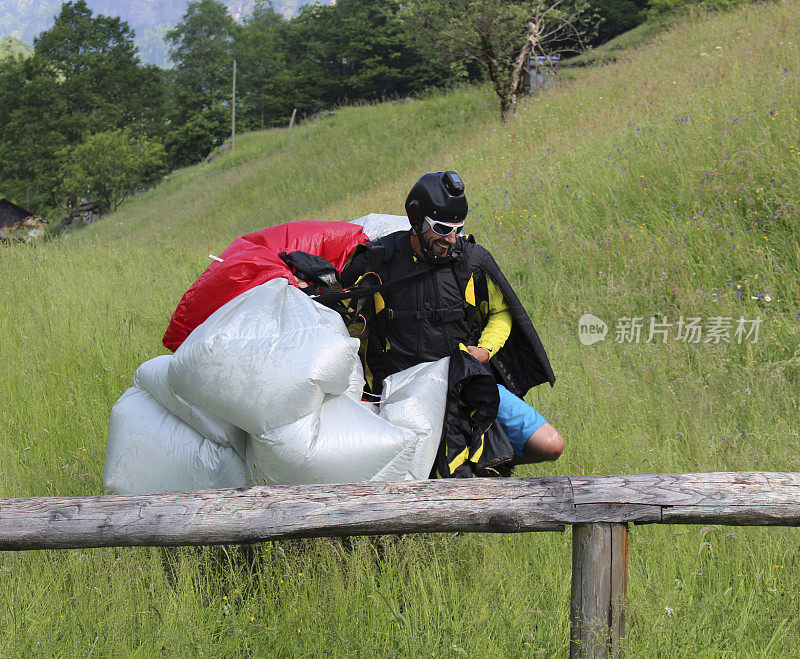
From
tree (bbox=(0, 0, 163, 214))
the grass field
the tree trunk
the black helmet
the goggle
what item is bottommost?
the grass field

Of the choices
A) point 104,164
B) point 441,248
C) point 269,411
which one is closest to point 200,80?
point 104,164

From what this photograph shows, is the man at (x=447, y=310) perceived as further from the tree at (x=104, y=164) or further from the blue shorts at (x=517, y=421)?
the tree at (x=104, y=164)

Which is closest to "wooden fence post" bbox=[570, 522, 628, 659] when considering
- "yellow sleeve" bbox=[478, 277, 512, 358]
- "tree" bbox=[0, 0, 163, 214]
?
"yellow sleeve" bbox=[478, 277, 512, 358]

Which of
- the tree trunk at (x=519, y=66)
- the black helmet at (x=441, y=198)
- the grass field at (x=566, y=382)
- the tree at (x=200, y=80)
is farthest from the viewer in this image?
the tree at (x=200, y=80)

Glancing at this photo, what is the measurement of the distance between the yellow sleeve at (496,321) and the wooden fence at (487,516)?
1190 millimetres

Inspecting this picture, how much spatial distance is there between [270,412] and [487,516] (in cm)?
87

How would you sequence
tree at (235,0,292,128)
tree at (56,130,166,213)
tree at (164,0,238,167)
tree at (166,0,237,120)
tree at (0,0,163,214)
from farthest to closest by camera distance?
tree at (166,0,237,120)
tree at (235,0,292,128)
tree at (164,0,238,167)
tree at (0,0,163,214)
tree at (56,130,166,213)

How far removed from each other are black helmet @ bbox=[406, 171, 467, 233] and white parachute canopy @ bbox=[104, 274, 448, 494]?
640mm

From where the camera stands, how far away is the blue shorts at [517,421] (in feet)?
9.78

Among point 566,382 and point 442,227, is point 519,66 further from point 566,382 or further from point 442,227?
point 442,227

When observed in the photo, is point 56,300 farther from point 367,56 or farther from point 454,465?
point 367,56

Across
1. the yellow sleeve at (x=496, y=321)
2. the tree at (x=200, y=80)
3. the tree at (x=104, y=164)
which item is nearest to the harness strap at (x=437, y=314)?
the yellow sleeve at (x=496, y=321)

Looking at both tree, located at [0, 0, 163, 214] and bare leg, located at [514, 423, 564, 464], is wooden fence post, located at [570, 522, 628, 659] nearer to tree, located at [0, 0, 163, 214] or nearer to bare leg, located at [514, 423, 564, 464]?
bare leg, located at [514, 423, 564, 464]

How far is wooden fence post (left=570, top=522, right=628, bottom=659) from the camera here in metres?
1.89
